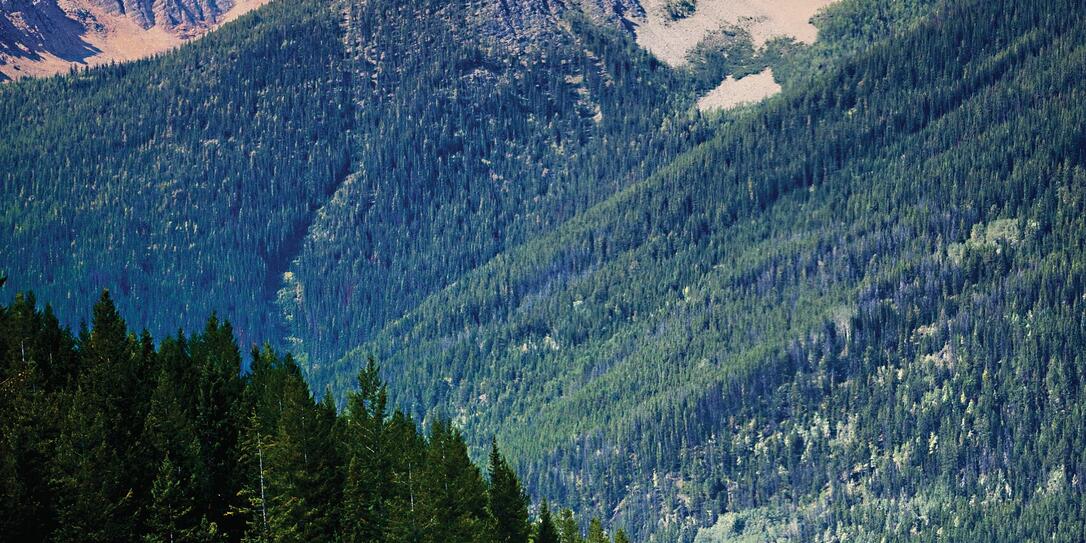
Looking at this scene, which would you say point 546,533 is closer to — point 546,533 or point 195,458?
point 546,533

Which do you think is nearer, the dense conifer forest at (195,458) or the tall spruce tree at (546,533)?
the dense conifer forest at (195,458)

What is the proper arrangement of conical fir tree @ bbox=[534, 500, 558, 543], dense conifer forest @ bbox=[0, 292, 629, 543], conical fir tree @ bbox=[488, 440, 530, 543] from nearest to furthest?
dense conifer forest @ bbox=[0, 292, 629, 543]
conical fir tree @ bbox=[488, 440, 530, 543]
conical fir tree @ bbox=[534, 500, 558, 543]

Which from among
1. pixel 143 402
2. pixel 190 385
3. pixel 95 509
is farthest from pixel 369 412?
pixel 95 509

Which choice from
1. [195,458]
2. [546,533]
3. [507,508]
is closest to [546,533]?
[546,533]

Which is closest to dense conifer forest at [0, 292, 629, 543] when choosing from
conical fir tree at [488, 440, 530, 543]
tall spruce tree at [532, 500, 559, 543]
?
conical fir tree at [488, 440, 530, 543]

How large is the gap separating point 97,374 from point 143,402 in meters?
3.30

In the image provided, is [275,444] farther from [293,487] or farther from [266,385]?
[266,385]

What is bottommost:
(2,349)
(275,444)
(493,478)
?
(493,478)

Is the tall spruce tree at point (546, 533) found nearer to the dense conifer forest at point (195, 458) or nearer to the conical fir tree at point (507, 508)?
the conical fir tree at point (507, 508)

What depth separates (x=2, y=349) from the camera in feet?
395

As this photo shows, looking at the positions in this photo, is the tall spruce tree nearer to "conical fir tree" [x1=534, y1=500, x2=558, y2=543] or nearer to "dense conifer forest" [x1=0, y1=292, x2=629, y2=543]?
"conical fir tree" [x1=534, y1=500, x2=558, y2=543]

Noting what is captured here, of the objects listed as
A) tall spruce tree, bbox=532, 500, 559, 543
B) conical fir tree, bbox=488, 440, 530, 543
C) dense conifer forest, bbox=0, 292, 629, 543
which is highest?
dense conifer forest, bbox=0, 292, 629, 543

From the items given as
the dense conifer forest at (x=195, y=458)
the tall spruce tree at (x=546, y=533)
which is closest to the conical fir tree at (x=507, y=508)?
the dense conifer forest at (x=195, y=458)

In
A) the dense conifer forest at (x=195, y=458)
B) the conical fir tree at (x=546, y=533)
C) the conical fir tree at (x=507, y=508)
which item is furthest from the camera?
the conical fir tree at (x=546, y=533)
